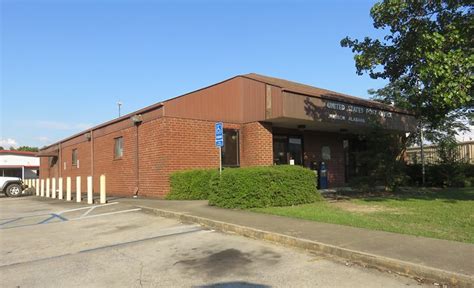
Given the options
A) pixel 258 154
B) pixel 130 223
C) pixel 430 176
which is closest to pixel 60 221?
pixel 130 223

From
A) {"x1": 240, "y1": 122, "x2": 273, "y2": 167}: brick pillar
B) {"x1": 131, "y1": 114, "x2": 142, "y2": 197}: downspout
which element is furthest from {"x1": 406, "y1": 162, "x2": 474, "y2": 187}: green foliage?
{"x1": 131, "y1": 114, "x2": 142, "y2": 197}: downspout

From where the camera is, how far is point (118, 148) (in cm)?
2200

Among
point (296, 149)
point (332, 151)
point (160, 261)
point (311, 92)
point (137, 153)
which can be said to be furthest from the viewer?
point (332, 151)

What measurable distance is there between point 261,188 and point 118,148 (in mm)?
11159

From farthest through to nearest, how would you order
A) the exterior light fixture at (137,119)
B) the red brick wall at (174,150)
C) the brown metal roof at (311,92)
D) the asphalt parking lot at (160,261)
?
1. the exterior light fixture at (137,119)
2. the red brick wall at (174,150)
3. the brown metal roof at (311,92)
4. the asphalt parking lot at (160,261)

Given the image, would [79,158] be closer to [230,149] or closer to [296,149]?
[230,149]

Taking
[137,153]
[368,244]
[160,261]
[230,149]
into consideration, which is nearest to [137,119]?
[137,153]

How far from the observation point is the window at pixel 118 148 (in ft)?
70.8

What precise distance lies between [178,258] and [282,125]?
41.0 ft

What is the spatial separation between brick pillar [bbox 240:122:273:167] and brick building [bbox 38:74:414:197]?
0.04m

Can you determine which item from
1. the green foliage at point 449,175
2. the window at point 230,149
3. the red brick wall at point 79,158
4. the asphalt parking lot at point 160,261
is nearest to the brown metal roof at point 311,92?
the window at point 230,149

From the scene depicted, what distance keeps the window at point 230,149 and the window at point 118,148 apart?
19.5 ft

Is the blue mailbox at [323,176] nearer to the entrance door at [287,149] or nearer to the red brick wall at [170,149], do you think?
the entrance door at [287,149]

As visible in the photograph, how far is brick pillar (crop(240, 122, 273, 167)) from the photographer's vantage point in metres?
18.1
